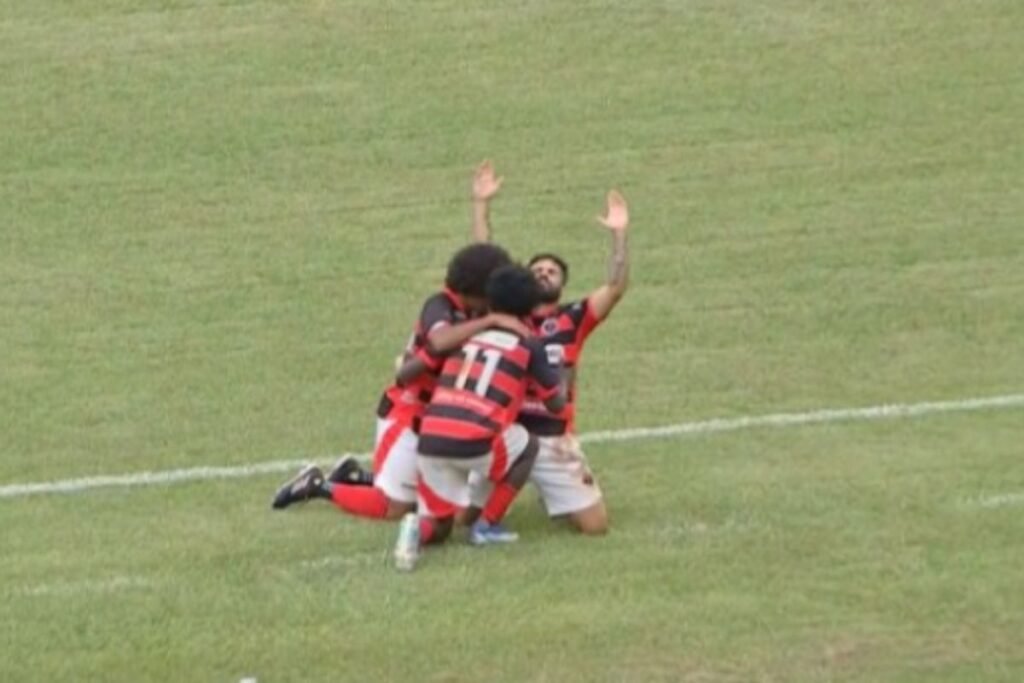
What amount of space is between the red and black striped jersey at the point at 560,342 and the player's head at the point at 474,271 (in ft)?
0.99

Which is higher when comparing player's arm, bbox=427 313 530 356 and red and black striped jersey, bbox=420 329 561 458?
player's arm, bbox=427 313 530 356

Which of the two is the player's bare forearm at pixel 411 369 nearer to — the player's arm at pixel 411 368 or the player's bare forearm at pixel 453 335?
the player's arm at pixel 411 368

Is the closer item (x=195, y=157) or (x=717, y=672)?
(x=717, y=672)

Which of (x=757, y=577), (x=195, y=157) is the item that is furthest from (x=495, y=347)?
(x=195, y=157)

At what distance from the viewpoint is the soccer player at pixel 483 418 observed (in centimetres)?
1197

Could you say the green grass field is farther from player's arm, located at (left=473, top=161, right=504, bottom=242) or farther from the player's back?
player's arm, located at (left=473, top=161, right=504, bottom=242)

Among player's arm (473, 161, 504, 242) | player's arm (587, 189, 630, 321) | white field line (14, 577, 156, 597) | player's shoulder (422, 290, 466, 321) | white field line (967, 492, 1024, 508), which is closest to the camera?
white field line (14, 577, 156, 597)

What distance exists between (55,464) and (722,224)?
5718 mm

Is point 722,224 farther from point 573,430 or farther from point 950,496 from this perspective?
point 950,496

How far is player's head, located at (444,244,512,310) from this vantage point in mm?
12289

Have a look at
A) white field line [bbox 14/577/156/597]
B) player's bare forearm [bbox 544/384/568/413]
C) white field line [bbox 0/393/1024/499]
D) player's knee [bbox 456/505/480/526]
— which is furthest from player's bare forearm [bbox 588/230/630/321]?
white field line [bbox 14/577/156/597]

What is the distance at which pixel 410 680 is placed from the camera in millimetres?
10516

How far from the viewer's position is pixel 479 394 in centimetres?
1202

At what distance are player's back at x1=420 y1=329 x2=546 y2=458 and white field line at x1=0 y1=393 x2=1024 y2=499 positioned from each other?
72.8 inches
